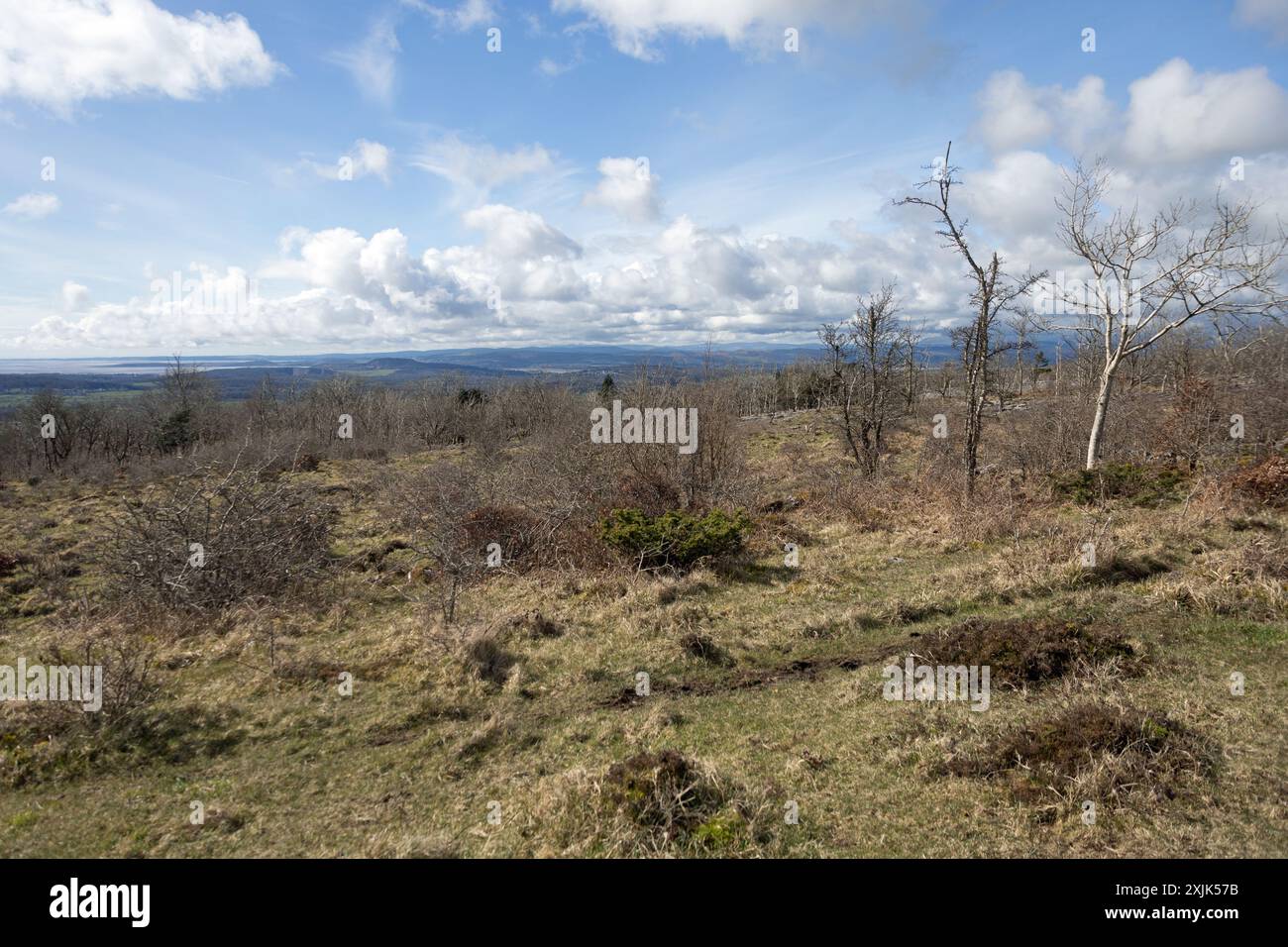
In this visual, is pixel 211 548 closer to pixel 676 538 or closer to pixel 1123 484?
pixel 676 538

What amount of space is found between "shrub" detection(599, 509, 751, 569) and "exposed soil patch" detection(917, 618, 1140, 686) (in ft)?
16.7

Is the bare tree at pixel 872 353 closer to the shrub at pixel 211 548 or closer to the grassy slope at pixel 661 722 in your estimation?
the grassy slope at pixel 661 722

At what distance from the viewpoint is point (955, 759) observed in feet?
18.2

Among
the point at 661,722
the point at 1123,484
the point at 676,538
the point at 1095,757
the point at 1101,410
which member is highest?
the point at 1101,410

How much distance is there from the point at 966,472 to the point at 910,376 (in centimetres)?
2891

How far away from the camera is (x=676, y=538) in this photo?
501 inches

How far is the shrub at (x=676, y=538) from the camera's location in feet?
41.2

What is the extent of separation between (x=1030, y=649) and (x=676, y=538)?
6.70m

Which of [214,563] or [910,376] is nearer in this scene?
[214,563]

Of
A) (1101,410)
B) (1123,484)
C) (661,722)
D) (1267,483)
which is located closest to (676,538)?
(661,722)

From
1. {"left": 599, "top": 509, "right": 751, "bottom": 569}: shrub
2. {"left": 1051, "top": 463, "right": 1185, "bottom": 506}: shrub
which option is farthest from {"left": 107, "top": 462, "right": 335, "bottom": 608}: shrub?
{"left": 1051, "top": 463, "right": 1185, "bottom": 506}: shrub
